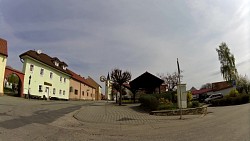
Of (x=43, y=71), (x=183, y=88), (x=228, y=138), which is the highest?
(x=43, y=71)

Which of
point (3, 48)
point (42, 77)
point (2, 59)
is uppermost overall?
point (3, 48)

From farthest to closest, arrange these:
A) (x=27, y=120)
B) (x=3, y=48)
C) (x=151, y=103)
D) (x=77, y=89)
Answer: (x=77, y=89) → (x=3, y=48) → (x=151, y=103) → (x=27, y=120)

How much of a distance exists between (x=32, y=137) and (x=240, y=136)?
7.90 m

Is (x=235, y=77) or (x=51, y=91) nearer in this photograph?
(x=51, y=91)

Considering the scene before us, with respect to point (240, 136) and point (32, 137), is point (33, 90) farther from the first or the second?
point (240, 136)

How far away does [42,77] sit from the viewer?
38.9m

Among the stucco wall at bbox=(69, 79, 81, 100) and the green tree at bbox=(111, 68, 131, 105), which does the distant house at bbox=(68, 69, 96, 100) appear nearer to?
the stucco wall at bbox=(69, 79, 81, 100)

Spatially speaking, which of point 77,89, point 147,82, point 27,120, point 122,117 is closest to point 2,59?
point 147,82

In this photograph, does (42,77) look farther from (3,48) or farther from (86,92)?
(86,92)

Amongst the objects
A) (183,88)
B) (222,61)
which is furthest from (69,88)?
(183,88)

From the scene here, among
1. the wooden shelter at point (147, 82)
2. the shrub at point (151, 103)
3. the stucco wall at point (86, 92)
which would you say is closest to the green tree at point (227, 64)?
the wooden shelter at point (147, 82)

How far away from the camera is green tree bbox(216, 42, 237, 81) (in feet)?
151

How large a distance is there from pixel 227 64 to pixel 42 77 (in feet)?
128

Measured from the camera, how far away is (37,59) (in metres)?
37.0
